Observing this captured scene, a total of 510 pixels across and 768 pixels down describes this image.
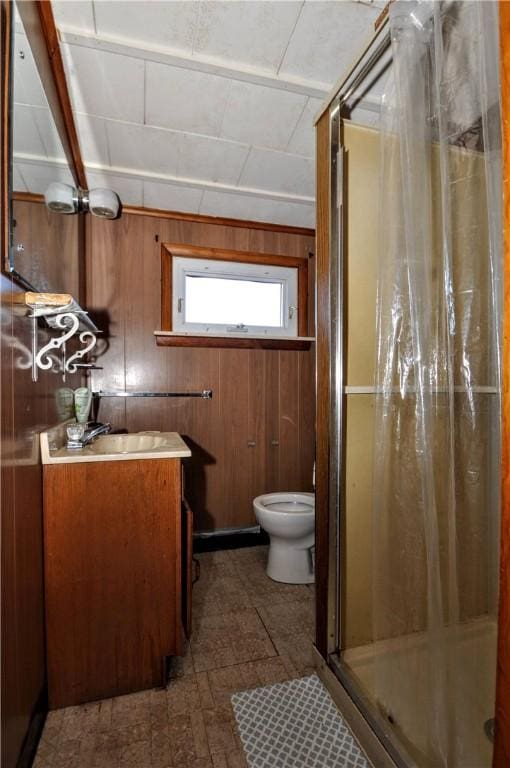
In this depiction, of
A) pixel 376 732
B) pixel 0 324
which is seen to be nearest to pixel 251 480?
pixel 376 732

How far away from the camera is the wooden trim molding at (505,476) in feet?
2.03

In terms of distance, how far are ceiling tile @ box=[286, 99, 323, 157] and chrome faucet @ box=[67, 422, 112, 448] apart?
5.48 ft

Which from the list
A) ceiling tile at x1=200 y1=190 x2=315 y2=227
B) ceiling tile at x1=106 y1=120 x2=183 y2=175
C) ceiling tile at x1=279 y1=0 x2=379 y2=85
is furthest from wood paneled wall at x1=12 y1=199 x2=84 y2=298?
ceiling tile at x1=279 y1=0 x2=379 y2=85

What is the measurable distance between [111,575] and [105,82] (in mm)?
1893

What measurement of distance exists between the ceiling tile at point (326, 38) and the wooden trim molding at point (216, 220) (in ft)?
3.73

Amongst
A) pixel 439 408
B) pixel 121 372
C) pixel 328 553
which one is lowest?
pixel 328 553

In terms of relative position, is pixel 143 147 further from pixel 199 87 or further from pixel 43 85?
pixel 43 85

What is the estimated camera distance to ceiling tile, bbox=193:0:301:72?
4.01 feet

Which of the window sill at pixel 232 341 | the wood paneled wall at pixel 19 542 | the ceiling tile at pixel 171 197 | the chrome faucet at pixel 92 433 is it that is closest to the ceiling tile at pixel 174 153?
the ceiling tile at pixel 171 197

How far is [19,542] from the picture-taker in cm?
103

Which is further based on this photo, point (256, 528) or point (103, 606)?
point (256, 528)

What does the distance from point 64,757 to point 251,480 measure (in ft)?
5.48

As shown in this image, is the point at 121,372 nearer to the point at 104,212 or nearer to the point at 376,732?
the point at 104,212

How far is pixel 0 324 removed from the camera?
3.04ft
